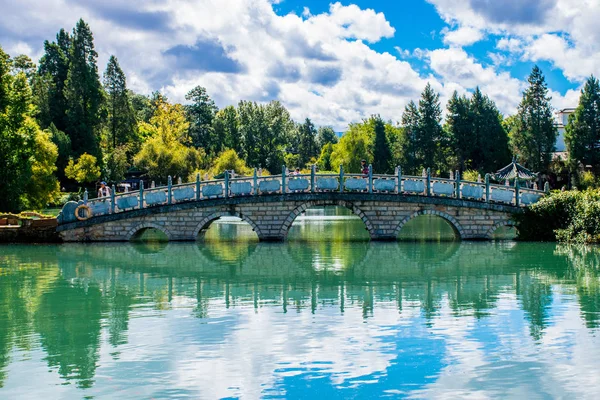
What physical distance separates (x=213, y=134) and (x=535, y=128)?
36.3 meters

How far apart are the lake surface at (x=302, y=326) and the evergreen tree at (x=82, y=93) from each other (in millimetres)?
39789

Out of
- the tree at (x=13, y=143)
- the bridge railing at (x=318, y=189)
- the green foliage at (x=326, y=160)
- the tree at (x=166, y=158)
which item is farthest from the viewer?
the green foliage at (x=326, y=160)

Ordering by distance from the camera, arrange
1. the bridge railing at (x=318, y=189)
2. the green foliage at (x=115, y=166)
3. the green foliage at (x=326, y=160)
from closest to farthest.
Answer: the bridge railing at (x=318, y=189)
the green foliage at (x=115, y=166)
the green foliage at (x=326, y=160)

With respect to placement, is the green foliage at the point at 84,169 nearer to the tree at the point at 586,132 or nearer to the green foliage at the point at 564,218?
the tree at the point at 586,132

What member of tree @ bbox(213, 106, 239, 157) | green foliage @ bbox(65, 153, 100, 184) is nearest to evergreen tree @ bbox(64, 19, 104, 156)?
green foliage @ bbox(65, 153, 100, 184)

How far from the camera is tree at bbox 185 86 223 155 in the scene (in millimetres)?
82500

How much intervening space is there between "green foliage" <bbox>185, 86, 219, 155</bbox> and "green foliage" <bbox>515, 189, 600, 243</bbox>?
5356cm

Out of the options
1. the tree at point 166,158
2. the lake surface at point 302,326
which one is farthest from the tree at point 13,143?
the tree at point 166,158

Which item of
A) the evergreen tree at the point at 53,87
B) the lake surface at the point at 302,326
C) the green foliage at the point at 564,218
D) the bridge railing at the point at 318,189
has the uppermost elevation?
the evergreen tree at the point at 53,87

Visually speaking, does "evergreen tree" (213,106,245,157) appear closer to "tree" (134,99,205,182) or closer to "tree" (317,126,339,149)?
"tree" (134,99,205,182)

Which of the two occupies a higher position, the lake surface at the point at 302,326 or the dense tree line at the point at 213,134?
the dense tree line at the point at 213,134

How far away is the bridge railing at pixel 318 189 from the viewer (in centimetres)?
3056

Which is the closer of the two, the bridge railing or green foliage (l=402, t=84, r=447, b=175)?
the bridge railing

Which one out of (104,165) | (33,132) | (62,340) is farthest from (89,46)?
(62,340)
